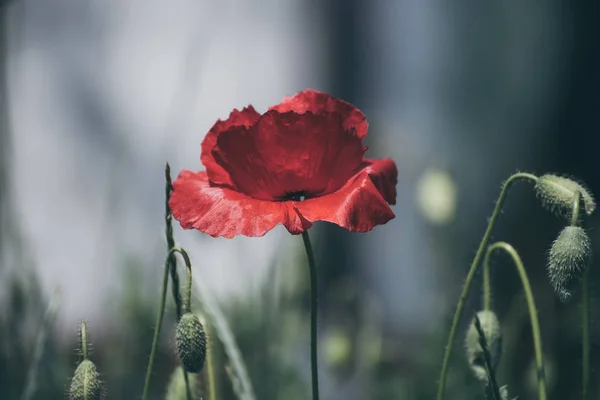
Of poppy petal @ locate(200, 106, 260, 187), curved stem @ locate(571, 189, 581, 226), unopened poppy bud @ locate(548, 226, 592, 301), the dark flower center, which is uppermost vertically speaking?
poppy petal @ locate(200, 106, 260, 187)

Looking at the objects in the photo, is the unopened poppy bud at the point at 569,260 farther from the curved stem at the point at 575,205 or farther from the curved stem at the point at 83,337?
the curved stem at the point at 83,337

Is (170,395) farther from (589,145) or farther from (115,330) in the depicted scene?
(589,145)

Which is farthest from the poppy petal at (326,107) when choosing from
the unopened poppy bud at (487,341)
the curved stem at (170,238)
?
the unopened poppy bud at (487,341)

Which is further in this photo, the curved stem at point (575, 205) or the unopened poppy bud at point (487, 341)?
the unopened poppy bud at point (487, 341)

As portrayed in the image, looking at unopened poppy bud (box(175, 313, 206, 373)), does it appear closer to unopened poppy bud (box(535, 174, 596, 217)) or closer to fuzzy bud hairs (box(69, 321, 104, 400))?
fuzzy bud hairs (box(69, 321, 104, 400))

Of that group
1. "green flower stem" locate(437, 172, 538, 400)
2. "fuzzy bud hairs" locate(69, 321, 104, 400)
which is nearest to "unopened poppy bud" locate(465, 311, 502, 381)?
"green flower stem" locate(437, 172, 538, 400)

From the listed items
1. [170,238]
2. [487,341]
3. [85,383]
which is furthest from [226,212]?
[487,341]
